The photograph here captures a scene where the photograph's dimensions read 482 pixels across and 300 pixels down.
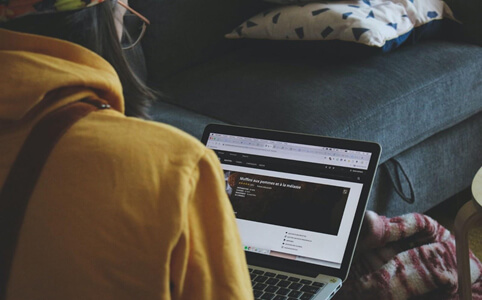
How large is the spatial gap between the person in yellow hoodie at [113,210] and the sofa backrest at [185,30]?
66.5 inches

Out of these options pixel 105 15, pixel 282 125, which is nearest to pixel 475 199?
pixel 282 125

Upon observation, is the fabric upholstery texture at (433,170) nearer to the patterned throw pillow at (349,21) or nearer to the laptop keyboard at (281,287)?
the patterned throw pillow at (349,21)

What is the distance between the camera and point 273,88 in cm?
192

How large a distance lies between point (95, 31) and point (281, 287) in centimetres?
54

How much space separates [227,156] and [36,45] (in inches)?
26.4

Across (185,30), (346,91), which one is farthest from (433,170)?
(185,30)

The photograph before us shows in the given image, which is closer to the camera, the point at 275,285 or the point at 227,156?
the point at 275,285

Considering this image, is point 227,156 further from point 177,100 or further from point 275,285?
point 177,100

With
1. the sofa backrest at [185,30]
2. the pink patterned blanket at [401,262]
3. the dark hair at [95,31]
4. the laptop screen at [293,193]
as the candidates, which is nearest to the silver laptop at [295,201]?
the laptop screen at [293,193]

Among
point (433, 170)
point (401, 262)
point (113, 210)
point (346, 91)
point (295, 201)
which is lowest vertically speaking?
point (433, 170)

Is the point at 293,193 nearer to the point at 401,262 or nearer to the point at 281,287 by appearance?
the point at 281,287

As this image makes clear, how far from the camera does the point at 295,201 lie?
1162 mm

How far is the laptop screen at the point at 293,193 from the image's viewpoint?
110cm

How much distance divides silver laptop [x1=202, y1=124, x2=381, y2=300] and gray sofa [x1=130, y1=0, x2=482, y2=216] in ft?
1.80
